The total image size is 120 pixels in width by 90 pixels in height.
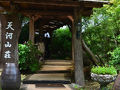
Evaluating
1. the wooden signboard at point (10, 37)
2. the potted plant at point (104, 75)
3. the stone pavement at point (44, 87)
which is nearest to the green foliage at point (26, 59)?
the wooden signboard at point (10, 37)

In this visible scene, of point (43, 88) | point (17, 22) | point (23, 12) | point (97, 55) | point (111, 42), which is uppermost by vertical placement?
point (23, 12)

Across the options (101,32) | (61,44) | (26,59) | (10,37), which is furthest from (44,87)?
(61,44)

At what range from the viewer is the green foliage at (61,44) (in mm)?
19133

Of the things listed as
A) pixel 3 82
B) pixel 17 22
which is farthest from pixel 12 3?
pixel 3 82

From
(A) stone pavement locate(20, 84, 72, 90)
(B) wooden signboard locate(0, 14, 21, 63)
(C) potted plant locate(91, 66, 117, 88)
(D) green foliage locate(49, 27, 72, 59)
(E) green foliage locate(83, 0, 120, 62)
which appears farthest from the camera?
(D) green foliage locate(49, 27, 72, 59)

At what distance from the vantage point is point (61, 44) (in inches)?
773

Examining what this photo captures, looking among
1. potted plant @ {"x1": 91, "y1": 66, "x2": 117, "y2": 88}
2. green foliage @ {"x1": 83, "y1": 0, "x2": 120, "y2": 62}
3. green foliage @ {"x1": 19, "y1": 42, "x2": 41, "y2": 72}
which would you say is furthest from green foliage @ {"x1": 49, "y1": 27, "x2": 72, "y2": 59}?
potted plant @ {"x1": 91, "y1": 66, "x2": 117, "y2": 88}

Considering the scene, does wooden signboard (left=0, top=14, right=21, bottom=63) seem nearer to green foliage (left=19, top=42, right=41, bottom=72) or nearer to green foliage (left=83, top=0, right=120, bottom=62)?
green foliage (left=19, top=42, right=41, bottom=72)

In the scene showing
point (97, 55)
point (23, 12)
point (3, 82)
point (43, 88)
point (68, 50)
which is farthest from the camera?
point (68, 50)

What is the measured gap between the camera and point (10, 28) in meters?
7.95

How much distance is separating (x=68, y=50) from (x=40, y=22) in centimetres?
533

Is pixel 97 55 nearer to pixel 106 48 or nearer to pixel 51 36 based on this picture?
pixel 106 48

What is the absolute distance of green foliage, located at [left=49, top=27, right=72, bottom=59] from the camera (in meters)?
19.1

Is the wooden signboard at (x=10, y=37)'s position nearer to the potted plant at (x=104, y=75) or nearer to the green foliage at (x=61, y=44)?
the potted plant at (x=104, y=75)
